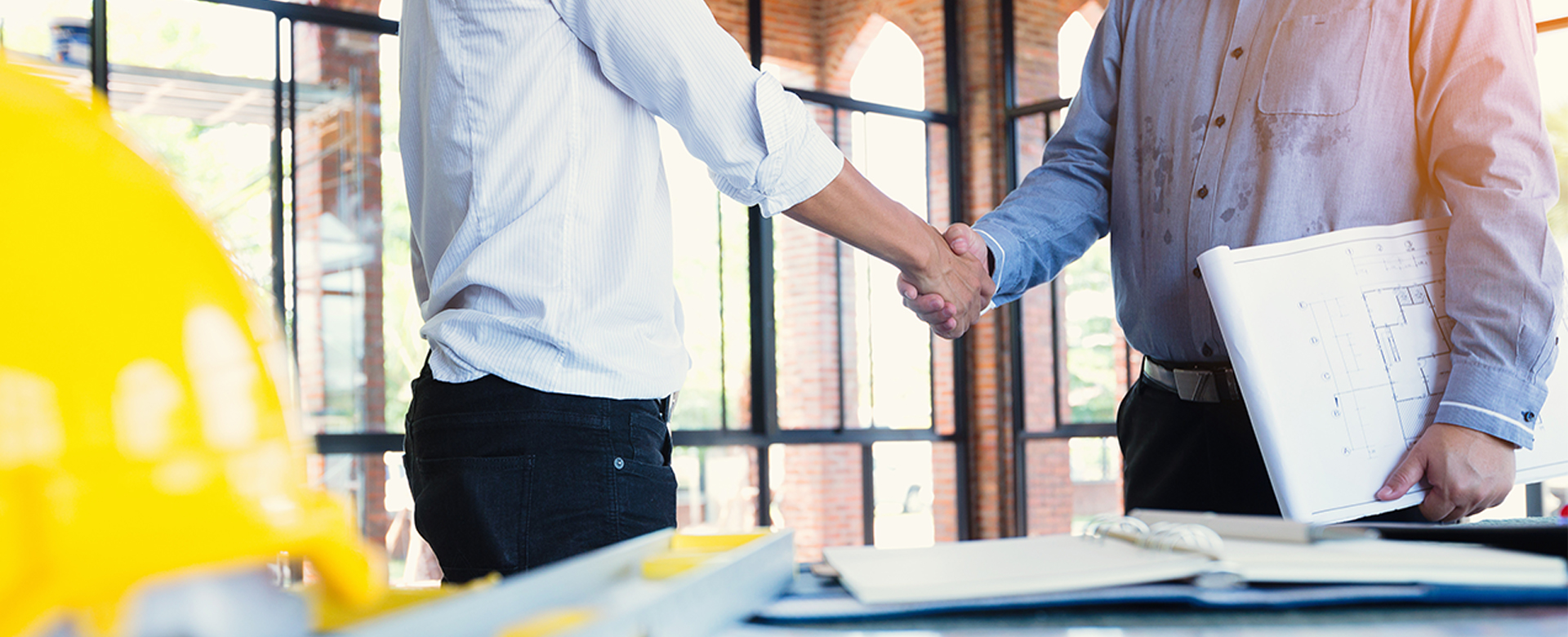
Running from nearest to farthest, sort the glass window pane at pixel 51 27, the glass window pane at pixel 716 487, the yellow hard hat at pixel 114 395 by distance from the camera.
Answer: the yellow hard hat at pixel 114 395 < the glass window pane at pixel 51 27 < the glass window pane at pixel 716 487

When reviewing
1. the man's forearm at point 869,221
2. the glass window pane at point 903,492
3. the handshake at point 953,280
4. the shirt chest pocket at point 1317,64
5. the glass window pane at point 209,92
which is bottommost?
the glass window pane at point 903,492

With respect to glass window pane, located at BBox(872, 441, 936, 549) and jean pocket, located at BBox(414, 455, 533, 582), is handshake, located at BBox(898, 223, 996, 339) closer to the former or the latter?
jean pocket, located at BBox(414, 455, 533, 582)

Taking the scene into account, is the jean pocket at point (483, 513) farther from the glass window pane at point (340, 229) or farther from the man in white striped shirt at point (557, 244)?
the glass window pane at point (340, 229)

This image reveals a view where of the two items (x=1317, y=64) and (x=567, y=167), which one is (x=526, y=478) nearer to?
(x=567, y=167)

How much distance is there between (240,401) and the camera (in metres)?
0.37

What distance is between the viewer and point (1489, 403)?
1.14 metres

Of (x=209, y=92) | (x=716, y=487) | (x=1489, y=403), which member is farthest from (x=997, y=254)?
(x=716, y=487)

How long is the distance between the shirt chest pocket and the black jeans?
0.90 metres

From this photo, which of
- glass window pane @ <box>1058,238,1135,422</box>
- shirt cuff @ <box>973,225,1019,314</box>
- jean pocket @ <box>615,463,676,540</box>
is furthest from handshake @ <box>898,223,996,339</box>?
glass window pane @ <box>1058,238,1135,422</box>

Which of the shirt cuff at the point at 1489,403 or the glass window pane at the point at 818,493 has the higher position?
the shirt cuff at the point at 1489,403

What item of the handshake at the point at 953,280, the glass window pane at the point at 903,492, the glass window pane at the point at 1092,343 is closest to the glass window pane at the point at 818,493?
the glass window pane at the point at 903,492

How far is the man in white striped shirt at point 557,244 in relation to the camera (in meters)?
1.22

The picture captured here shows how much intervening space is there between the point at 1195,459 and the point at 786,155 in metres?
0.65

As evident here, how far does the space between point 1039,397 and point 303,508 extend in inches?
265
